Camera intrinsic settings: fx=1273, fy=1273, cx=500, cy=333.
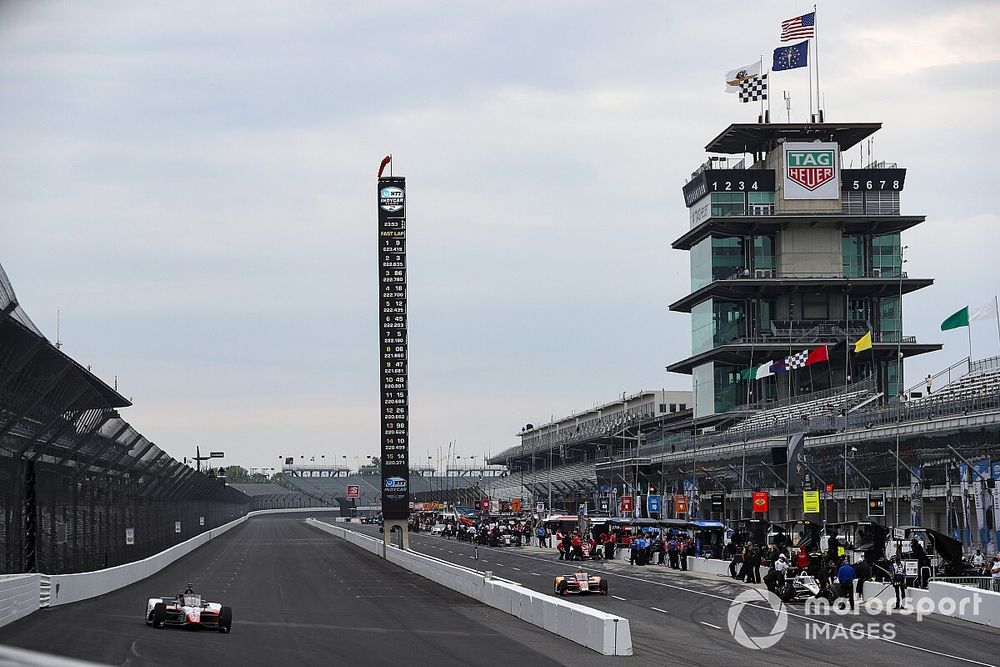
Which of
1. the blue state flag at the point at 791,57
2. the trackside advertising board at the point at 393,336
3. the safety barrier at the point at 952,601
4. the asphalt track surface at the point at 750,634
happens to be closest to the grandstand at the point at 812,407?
the blue state flag at the point at 791,57

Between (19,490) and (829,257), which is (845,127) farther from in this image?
(19,490)

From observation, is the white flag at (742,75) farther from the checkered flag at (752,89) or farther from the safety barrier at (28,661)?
the safety barrier at (28,661)

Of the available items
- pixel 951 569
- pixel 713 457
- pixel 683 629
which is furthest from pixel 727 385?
pixel 683 629

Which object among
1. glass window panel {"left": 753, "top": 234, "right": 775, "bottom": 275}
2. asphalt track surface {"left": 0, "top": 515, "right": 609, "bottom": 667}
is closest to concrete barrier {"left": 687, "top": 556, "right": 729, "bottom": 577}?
asphalt track surface {"left": 0, "top": 515, "right": 609, "bottom": 667}

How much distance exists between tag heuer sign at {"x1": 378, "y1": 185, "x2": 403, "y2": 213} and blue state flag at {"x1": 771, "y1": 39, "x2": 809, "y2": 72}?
4179 centimetres

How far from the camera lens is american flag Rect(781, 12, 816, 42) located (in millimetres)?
90969

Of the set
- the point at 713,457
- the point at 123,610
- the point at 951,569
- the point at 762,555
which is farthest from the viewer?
the point at 713,457

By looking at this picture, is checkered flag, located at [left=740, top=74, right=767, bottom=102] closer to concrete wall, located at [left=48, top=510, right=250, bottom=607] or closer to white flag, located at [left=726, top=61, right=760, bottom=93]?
white flag, located at [left=726, top=61, right=760, bottom=93]

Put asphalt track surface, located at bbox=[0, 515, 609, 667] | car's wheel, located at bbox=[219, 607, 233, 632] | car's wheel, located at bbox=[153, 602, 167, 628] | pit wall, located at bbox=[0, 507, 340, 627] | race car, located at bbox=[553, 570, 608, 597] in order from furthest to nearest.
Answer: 1. race car, located at bbox=[553, 570, 608, 597]
2. car's wheel, located at bbox=[153, 602, 167, 628]
3. car's wheel, located at bbox=[219, 607, 233, 632]
4. pit wall, located at bbox=[0, 507, 340, 627]
5. asphalt track surface, located at bbox=[0, 515, 609, 667]

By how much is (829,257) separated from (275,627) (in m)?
89.9

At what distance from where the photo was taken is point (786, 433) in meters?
79.8

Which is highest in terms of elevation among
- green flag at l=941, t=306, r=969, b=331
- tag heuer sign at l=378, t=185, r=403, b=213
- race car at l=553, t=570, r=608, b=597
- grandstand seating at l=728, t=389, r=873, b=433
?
tag heuer sign at l=378, t=185, r=403, b=213

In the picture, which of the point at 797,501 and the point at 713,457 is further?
the point at 713,457

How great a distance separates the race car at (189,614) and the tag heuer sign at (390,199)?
41134 millimetres
